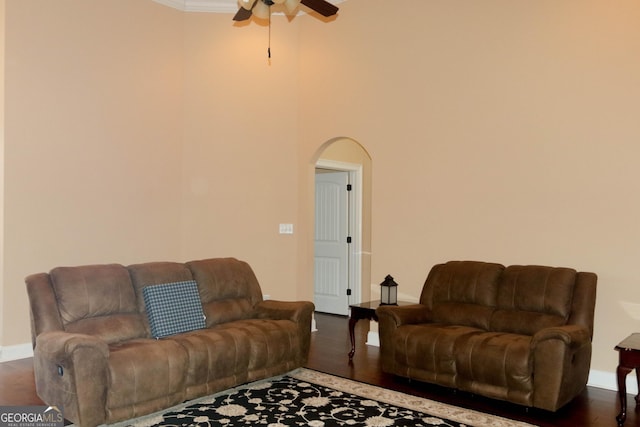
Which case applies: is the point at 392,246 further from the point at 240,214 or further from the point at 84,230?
the point at 84,230

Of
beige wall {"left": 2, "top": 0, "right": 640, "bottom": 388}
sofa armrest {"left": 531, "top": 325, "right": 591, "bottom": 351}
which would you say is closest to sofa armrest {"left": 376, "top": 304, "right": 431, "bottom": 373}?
beige wall {"left": 2, "top": 0, "right": 640, "bottom": 388}

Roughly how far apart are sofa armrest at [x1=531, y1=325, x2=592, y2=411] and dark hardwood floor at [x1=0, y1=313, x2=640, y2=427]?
0.41ft

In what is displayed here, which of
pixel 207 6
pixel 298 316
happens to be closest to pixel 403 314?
pixel 298 316

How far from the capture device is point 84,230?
207 inches

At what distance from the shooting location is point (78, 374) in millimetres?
Result: 3148

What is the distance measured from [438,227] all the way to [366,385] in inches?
71.1

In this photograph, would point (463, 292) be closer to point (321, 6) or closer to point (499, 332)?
point (499, 332)

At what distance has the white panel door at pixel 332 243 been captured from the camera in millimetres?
7422

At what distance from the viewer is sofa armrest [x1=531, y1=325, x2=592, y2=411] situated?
3.53 metres

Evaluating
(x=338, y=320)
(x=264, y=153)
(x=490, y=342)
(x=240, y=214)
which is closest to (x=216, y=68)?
(x=264, y=153)

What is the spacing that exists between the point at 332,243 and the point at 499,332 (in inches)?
142

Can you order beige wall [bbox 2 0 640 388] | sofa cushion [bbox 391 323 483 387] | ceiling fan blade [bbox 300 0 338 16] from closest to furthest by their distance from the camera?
ceiling fan blade [bbox 300 0 338 16], sofa cushion [bbox 391 323 483 387], beige wall [bbox 2 0 640 388]

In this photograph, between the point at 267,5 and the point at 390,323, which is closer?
the point at 267,5

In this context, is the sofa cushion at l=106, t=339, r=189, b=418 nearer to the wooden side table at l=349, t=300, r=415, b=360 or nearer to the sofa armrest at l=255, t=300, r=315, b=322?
the sofa armrest at l=255, t=300, r=315, b=322
